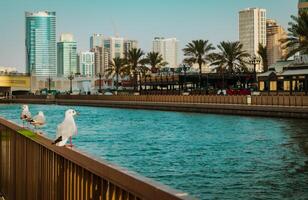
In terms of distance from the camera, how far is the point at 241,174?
21.6 metres

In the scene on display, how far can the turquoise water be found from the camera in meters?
18.9

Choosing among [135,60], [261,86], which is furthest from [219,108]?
[135,60]

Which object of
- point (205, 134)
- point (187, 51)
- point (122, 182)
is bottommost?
point (205, 134)

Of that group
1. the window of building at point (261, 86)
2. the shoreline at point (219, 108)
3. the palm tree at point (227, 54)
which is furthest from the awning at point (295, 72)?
the palm tree at point (227, 54)

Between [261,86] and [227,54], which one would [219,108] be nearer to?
[261,86]

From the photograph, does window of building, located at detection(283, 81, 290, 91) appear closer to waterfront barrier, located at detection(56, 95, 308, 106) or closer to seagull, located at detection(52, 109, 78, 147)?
waterfront barrier, located at detection(56, 95, 308, 106)

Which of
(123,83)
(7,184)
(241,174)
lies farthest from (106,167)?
(123,83)

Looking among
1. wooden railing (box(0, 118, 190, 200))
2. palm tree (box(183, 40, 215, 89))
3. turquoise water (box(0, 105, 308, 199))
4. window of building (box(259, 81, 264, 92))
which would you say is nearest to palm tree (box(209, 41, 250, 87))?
palm tree (box(183, 40, 215, 89))

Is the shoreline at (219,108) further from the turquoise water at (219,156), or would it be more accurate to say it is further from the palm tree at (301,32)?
the palm tree at (301,32)

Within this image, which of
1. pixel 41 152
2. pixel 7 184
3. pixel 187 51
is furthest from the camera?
pixel 187 51

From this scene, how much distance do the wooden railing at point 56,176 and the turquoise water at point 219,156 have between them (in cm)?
109

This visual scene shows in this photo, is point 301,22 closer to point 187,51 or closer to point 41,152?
point 187,51

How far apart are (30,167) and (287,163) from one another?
18383mm

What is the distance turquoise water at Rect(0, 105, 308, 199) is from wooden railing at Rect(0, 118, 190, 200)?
1092 mm
